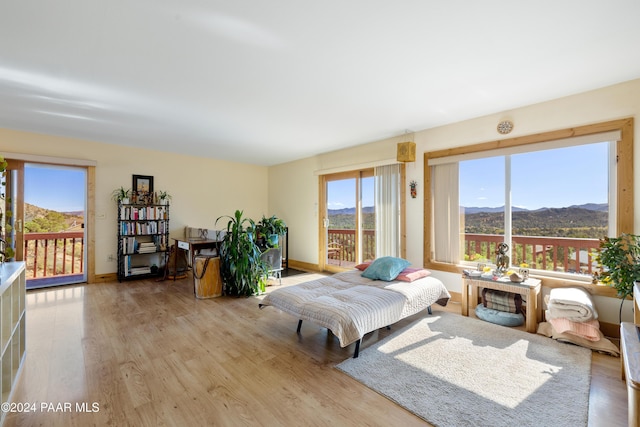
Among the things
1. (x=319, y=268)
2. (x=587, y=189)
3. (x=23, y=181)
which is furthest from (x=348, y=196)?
(x=23, y=181)

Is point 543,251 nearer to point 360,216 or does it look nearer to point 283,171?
point 360,216

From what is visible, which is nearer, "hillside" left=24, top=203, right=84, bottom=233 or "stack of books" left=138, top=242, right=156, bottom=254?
"hillside" left=24, top=203, right=84, bottom=233

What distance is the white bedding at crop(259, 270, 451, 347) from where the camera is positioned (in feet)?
7.64

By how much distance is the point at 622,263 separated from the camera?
2.42m

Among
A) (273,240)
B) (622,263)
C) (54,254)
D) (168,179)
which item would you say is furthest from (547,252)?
(54,254)

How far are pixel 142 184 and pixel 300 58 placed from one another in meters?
4.45

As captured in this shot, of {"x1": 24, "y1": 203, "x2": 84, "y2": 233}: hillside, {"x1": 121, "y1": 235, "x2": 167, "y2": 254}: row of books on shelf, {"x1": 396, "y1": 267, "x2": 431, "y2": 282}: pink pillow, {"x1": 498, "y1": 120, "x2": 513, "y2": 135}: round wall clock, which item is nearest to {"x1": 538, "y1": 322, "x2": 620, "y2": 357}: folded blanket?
{"x1": 396, "y1": 267, "x2": 431, "y2": 282}: pink pillow

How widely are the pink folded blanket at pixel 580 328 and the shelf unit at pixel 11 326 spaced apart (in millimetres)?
4118

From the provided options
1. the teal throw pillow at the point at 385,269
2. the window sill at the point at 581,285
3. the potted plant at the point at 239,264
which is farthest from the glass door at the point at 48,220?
the window sill at the point at 581,285

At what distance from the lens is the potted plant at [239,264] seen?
4.09m

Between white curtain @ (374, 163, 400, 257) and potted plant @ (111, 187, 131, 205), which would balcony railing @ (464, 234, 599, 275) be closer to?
white curtain @ (374, 163, 400, 257)

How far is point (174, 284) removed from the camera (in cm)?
482

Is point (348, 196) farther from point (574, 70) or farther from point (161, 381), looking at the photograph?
point (161, 381)

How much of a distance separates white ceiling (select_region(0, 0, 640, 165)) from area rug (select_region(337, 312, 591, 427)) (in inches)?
96.6
